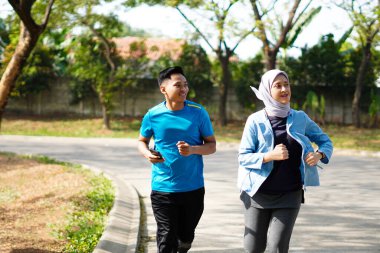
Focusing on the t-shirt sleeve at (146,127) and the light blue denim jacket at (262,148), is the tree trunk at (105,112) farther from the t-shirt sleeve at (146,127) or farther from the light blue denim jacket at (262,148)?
the light blue denim jacket at (262,148)

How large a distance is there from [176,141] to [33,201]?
4.36m

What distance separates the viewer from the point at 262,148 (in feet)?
14.9

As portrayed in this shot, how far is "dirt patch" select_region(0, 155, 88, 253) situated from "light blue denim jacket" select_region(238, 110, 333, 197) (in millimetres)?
2410

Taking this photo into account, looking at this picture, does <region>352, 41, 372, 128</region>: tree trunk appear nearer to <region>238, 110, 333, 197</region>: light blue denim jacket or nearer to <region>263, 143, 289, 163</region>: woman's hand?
<region>238, 110, 333, 197</region>: light blue denim jacket

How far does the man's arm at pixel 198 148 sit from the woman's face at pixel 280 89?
2.55ft

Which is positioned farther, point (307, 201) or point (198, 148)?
point (307, 201)

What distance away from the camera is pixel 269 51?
2414cm

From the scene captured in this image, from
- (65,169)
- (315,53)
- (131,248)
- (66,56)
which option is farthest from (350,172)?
(66,56)

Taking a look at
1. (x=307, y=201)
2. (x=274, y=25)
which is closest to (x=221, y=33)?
(x=274, y=25)

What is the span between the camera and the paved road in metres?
6.79

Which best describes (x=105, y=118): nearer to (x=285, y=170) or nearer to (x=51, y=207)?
(x=51, y=207)

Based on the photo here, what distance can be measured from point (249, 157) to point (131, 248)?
2.16 m

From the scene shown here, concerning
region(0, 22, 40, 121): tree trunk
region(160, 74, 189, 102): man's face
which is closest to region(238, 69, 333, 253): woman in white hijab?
region(160, 74, 189, 102): man's face

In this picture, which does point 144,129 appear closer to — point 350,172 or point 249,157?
point 249,157
